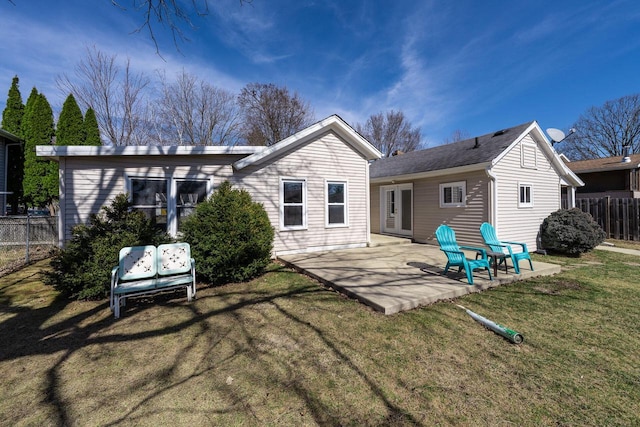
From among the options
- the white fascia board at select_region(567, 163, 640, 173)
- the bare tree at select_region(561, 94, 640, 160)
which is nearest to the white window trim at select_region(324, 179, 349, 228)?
the white fascia board at select_region(567, 163, 640, 173)

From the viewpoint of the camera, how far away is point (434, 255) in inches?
330

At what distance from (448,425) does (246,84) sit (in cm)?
2883

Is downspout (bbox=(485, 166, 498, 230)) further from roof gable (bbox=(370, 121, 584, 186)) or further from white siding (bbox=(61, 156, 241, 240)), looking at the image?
white siding (bbox=(61, 156, 241, 240))

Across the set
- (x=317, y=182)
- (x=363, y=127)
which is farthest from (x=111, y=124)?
(x=363, y=127)

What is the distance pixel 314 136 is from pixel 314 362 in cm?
734

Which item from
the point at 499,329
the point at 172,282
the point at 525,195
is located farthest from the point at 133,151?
the point at 525,195

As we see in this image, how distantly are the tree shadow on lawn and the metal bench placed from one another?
1.10 feet

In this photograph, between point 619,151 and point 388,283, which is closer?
point 388,283

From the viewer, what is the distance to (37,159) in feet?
43.4

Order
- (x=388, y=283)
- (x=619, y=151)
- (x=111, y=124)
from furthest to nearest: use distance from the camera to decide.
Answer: (x=619, y=151) < (x=111, y=124) < (x=388, y=283)

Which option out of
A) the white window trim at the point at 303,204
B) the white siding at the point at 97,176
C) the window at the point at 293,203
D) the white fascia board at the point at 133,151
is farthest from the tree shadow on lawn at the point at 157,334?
the window at the point at 293,203

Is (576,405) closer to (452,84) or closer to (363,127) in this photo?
(452,84)

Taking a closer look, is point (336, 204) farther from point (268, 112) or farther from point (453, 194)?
point (268, 112)

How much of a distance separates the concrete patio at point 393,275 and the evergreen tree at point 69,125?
13.8 metres
